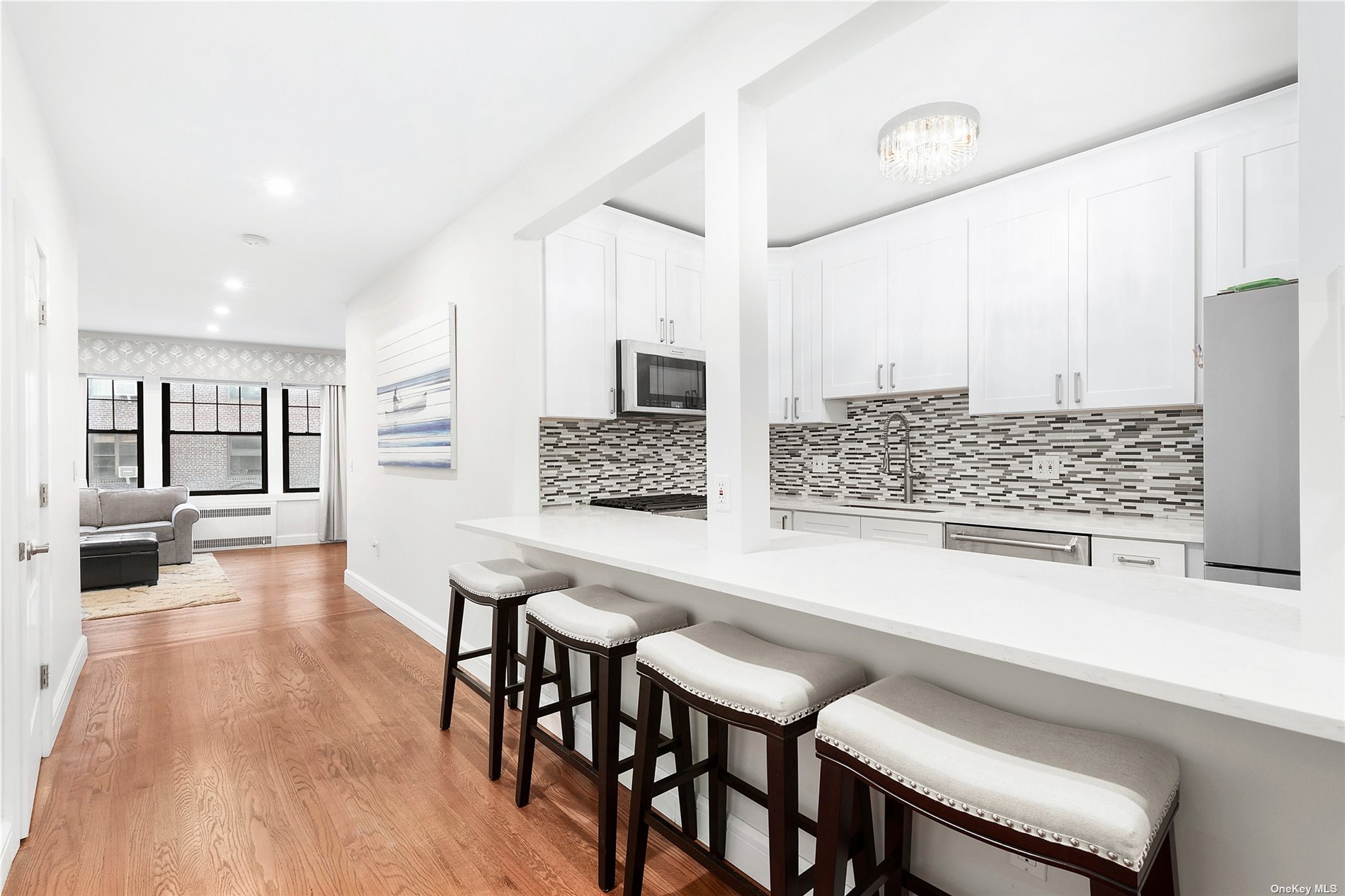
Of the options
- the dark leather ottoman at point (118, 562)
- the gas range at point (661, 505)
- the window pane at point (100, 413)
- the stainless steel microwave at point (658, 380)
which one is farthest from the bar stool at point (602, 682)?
the window pane at point (100, 413)

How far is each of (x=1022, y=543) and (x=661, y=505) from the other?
171 centimetres

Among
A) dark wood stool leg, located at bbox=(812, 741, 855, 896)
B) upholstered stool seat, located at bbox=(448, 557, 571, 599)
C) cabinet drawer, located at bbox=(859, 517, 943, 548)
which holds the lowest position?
dark wood stool leg, located at bbox=(812, 741, 855, 896)

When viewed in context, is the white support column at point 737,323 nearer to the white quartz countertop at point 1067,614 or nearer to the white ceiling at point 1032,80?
the white quartz countertop at point 1067,614

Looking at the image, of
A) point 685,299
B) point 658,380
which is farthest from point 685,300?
point 658,380

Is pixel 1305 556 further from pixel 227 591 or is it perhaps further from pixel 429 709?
pixel 227 591

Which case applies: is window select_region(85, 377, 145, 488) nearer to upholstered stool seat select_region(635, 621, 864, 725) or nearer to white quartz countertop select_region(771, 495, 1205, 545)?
white quartz countertop select_region(771, 495, 1205, 545)

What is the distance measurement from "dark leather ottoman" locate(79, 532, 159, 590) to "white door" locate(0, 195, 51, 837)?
3506 millimetres

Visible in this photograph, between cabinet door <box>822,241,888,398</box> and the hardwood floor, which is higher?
cabinet door <box>822,241,888,398</box>

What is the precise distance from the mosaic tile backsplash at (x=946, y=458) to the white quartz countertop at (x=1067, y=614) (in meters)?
1.80

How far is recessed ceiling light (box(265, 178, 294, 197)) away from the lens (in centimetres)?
302

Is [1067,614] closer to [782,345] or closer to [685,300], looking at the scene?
[685,300]

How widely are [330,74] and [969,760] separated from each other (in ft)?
8.81

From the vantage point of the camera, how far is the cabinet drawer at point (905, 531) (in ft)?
10.2

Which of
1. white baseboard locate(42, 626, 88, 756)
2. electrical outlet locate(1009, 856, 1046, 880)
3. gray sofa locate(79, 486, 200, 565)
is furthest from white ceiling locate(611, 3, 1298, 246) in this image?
gray sofa locate(79, 486, 200, 565)
